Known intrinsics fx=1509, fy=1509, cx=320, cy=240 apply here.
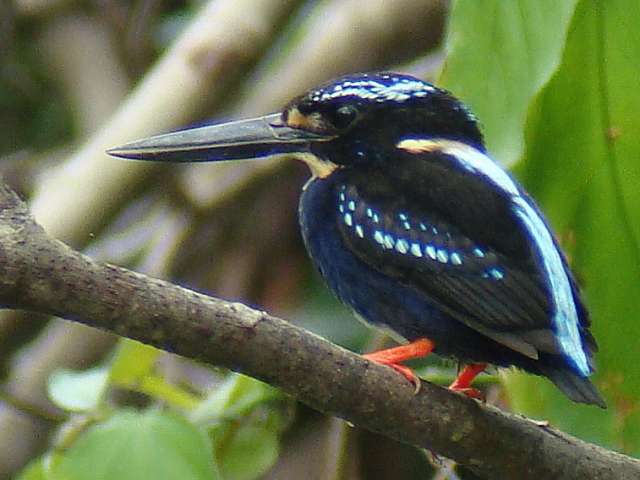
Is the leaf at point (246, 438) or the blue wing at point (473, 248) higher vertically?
the blue wing at point (473, 248)

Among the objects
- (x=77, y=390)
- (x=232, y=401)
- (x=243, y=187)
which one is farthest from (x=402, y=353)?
(x=243, y=187)

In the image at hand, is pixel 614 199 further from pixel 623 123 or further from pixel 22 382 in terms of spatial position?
pixel 22 382

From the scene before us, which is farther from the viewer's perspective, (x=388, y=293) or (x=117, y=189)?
(x=117, y=189)

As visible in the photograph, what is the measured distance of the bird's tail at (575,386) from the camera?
2.30 metres

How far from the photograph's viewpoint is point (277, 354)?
194 centimetres

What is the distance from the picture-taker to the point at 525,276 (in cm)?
239

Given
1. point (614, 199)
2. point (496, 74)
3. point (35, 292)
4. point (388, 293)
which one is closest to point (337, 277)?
point (388, 293)

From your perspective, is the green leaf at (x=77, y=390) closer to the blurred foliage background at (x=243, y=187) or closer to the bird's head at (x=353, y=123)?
the blurred foliage background at (x=243, y=187)

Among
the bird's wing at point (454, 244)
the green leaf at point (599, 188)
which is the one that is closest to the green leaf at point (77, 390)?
the bird's wing at point (454, 244)

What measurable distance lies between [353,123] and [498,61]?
0.90 ft

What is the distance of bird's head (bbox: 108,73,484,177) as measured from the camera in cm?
258

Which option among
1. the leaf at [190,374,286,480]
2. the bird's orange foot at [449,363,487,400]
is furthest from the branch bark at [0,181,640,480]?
the leaf at [190,374,286,480]

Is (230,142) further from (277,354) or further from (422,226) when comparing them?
(277,354)

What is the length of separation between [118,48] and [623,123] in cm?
230
